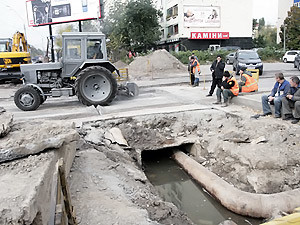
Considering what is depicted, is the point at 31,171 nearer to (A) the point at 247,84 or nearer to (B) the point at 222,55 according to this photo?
(A) the point at 247,84

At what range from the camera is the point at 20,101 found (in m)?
9.52

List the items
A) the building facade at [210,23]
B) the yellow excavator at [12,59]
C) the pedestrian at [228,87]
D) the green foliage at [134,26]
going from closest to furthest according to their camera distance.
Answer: the pedestrian at [228,87] → the yellow excavator at [12,59] → the green foliage at [134,26] → the building facade at [210,23]

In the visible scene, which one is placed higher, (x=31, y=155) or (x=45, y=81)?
(x=45, y=81)

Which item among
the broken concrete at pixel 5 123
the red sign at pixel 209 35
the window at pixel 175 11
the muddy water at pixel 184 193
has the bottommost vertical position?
the muddy water at pixel 184 193

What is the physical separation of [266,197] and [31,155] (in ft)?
12.6

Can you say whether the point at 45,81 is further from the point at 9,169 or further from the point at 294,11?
the point at 294,11

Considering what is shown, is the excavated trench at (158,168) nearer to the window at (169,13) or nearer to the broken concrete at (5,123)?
the broken concrete at (5,123)

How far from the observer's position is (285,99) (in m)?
7.05

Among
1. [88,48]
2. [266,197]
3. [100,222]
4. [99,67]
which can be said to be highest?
[88,48]

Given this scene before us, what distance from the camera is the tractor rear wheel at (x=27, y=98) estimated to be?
9.48 m

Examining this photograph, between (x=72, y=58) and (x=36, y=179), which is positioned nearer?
(x=36, y=179)

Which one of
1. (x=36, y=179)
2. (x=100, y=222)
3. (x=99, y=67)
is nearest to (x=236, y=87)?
(x=99, y=67)

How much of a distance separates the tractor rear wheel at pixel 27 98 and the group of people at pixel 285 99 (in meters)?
6.80

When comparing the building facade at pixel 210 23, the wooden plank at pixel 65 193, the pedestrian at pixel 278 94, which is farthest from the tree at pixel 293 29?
the wooden plank at pixel 65 193
